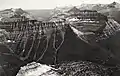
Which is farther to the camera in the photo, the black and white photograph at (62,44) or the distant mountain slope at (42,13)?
the distant mountain slope at (42,13)

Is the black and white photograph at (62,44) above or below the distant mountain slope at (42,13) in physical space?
below

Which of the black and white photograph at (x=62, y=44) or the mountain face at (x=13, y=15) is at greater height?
the mountain face at (x=13, y=15)

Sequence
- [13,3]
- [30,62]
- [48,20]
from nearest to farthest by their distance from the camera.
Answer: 1. [30,62]
2. [48,20]
3. [13,3]

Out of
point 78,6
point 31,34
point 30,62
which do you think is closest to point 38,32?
point 31,34

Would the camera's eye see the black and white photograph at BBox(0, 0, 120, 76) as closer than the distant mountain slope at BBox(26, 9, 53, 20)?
Yes

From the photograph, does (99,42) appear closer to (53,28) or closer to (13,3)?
(53,28)

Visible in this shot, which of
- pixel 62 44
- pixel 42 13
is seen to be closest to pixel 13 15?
pixel 42 13

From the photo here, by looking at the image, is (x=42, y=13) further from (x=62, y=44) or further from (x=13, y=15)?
(x=62, y=44)
